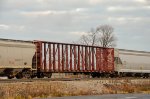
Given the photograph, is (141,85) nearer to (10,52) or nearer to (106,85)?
(106,85)

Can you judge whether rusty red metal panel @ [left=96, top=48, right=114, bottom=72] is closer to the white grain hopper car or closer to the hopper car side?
the hopper car side

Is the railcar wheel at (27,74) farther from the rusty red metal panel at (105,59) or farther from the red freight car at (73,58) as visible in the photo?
the rusty red metal panel at (105,59)

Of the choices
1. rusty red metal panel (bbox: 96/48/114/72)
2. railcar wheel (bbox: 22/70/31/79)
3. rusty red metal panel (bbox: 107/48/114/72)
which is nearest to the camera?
railcar wheel (bbox: 22/70/31/79)

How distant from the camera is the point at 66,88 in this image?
31.0 m

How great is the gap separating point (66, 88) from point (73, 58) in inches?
515

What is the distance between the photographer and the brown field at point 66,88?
26344 mm

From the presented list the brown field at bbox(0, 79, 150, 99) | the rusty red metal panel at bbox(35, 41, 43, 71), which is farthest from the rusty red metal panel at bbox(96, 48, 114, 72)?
the rusty red metal panel at bbox(35, 41, 43, 71)

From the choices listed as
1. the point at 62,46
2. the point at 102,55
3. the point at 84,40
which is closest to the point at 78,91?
the point at 62,46

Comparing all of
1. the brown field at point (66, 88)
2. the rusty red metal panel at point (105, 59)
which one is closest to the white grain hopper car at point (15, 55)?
the brown field at point (66, 88)

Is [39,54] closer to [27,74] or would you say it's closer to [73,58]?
[27,74]

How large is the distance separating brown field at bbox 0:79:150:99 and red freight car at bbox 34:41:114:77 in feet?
20.2

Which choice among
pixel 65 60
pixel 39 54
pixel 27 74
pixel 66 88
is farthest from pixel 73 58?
pixel 66 88

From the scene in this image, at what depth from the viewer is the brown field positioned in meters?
26.3

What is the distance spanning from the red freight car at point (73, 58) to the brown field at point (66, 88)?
20.2ft
